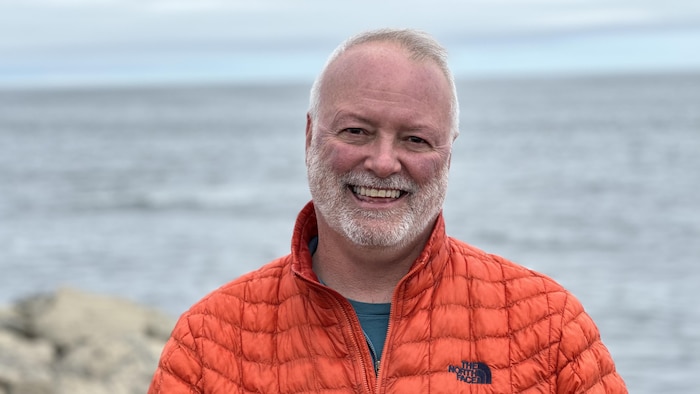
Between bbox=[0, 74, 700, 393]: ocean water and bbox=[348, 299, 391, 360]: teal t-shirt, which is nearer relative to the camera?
bbox=[348, 299, 391, 360]: teal t-shirt

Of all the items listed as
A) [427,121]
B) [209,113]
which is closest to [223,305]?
[427,121]

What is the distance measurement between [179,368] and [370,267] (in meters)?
0.63

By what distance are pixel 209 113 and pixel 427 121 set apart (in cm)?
11841

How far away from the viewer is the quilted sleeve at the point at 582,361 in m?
2.63

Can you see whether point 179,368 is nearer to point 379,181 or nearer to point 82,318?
point 379,181

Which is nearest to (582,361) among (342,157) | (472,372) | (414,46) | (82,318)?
(472,372)

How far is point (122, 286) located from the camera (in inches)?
690

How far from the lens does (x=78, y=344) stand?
11.3 meters

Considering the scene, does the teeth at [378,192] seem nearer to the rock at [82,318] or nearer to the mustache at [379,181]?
the mustache at [379,181]

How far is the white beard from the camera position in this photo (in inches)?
109

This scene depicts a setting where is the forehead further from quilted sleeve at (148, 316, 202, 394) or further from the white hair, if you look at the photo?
quilted sleeve at (148, 316, 202, 394)

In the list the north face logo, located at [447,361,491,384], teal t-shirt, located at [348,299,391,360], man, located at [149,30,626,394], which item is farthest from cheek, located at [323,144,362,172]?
the north face logo, located at [447,361,491,384]

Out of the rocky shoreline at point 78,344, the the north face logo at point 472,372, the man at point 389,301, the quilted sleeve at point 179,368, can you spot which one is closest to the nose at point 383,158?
the man at point 389,301

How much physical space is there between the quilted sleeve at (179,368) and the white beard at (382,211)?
0.56 meters
